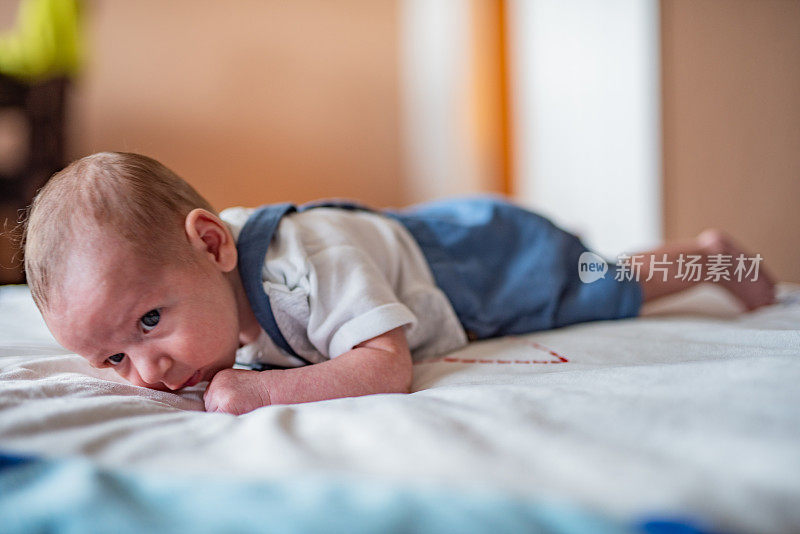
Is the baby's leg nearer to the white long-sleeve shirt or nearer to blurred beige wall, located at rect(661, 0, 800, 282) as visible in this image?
the white long-sleeve shirt

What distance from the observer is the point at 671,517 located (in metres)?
0.33

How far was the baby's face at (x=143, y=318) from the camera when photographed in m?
0.68

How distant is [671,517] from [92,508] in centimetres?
31

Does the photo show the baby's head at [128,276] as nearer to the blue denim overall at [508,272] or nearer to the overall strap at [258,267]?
the overall strap at [258,267]

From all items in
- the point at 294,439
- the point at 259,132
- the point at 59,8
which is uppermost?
the point at 59,8

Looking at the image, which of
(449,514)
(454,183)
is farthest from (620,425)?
(454,183)

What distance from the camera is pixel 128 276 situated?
0.69m

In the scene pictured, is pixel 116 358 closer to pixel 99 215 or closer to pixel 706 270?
pixel 99 215

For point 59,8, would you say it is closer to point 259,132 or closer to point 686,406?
point 259,132

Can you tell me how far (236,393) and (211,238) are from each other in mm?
211

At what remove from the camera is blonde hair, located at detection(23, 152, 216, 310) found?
698 millimetres

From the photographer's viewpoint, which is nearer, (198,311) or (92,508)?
(92,508)
